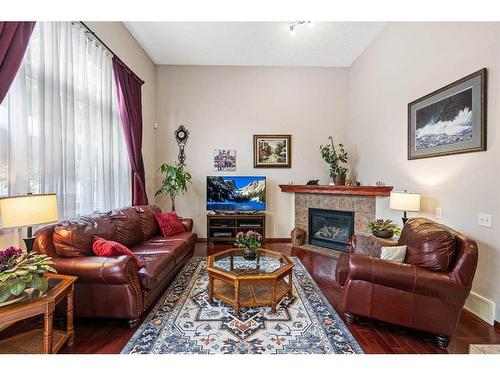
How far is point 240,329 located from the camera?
1.93 meters

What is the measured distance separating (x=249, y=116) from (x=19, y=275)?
4320 mm

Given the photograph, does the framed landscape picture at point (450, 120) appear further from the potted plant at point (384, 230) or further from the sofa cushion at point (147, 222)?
the sofa cushion at point (147, 222)

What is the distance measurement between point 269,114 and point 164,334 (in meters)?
4.28

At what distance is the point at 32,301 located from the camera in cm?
138

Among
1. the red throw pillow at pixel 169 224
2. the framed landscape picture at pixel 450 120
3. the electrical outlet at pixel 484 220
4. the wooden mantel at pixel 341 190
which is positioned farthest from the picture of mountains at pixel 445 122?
the red throw pillow at pixel 169 224

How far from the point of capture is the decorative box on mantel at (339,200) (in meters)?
3.92

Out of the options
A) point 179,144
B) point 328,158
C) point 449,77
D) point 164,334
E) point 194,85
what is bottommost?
point 164,334

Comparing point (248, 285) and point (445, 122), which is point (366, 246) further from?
point (445, 122)

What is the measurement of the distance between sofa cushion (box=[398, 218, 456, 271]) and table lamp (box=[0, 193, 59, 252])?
117 inches

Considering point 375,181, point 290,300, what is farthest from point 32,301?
point 375,181

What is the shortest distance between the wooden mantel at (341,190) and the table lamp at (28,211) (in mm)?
3771

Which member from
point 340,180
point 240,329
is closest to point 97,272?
point 240,329
